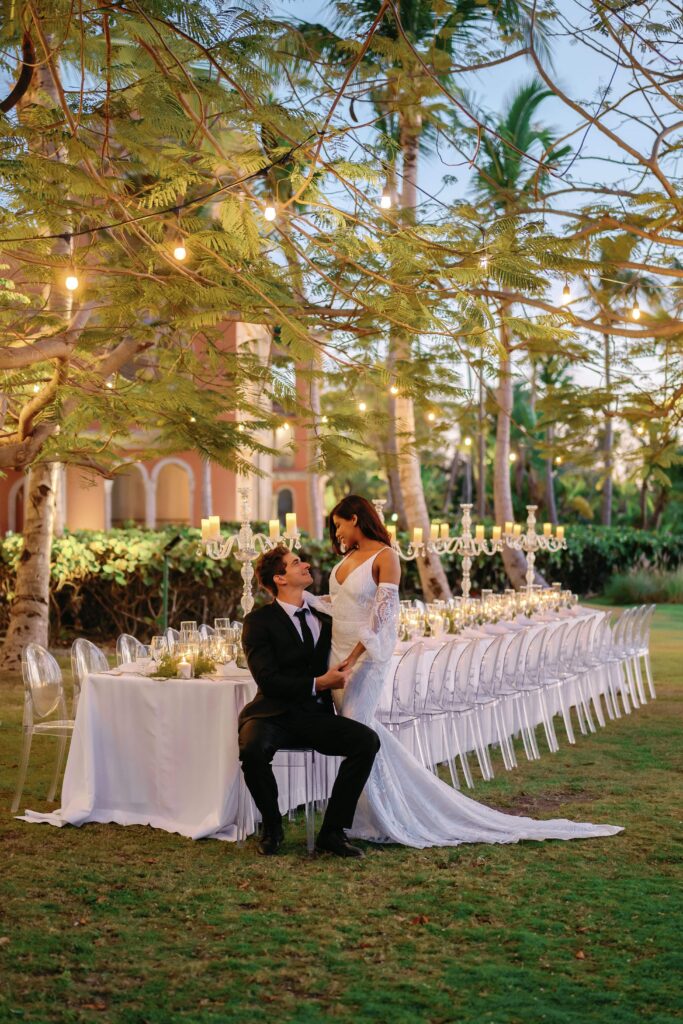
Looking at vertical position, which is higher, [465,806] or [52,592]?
[52,592]

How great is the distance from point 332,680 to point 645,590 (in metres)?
20.9

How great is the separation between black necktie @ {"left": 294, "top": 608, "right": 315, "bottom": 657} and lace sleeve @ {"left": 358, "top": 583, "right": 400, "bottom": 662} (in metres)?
0.28

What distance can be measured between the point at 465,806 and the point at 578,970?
245cm

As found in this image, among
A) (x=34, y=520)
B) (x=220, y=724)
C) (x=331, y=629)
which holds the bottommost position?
(x=220, y=724)

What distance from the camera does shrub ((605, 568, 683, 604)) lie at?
2700 cm

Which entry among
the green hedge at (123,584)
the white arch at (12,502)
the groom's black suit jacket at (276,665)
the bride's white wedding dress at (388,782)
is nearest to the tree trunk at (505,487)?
the green hedge at (123,584)

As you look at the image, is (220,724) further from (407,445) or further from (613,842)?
(407,445)

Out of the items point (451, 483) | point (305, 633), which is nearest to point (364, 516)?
point (305, 633)

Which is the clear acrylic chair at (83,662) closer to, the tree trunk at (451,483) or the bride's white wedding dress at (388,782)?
the bride's white wedding dress at (388,782)

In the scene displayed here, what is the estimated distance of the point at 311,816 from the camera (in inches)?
281

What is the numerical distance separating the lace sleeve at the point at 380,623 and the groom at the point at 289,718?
0.78 ft

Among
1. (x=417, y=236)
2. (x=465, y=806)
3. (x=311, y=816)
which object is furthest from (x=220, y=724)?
(x=417, y=236)

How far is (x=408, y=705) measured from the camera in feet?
29.3

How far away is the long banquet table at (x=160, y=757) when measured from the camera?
7602 millimetres
